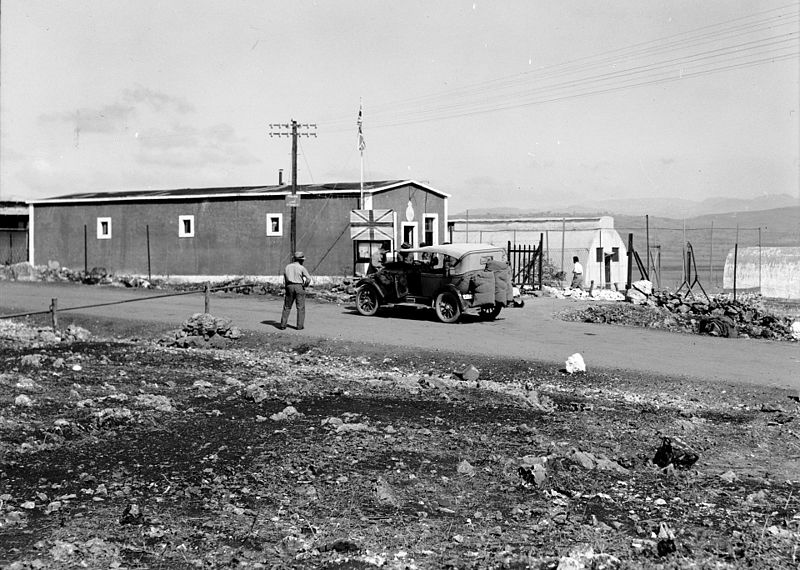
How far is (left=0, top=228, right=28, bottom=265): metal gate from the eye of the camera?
42.0 m

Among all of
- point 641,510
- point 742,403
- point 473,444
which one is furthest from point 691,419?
point 641,510

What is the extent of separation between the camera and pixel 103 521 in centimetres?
626

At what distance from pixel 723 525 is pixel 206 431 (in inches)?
211

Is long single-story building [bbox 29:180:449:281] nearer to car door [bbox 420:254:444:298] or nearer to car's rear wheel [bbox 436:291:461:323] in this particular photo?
car door [bbox 420:254:444:298]

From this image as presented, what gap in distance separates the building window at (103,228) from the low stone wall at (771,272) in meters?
25.6

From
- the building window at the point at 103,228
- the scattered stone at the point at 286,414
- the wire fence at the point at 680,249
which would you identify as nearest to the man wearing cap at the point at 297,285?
the scattered stone at the point at 286,414

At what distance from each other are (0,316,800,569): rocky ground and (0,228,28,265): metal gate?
3206 cm

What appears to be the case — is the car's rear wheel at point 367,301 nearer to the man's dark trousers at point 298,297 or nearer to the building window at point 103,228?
the man's dark trousers at point 298,297

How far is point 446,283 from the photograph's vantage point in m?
19.5

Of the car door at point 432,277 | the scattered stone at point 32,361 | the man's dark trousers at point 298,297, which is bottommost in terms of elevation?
the scattered stone at point 32,361

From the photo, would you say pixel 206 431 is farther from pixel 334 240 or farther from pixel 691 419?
pixel 334 240

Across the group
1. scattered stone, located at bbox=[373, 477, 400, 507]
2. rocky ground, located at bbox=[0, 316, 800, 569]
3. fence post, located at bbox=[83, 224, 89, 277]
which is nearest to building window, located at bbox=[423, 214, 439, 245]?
fence post, located at bbox=[83, 224, 89, 277]

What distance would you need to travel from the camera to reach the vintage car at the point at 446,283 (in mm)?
19141

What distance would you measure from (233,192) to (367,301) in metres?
15.3
